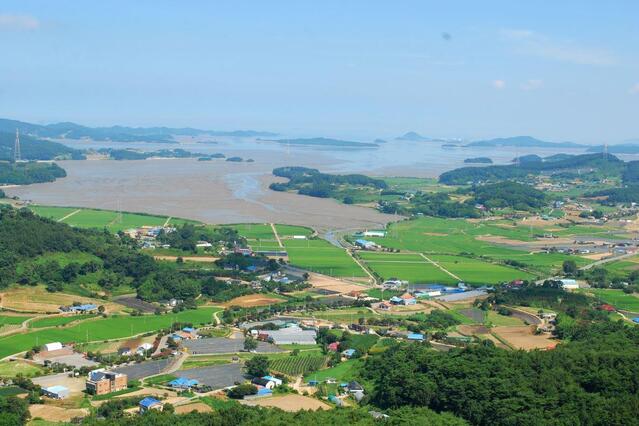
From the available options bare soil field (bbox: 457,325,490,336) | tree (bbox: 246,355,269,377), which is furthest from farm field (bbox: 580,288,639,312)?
tree (bbox: 246,355,269,377)

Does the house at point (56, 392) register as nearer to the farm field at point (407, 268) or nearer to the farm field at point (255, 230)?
the farm field at point (407, 268)

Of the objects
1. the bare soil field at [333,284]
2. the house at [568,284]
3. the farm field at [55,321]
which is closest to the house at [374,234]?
the bare soil field at [333,284]

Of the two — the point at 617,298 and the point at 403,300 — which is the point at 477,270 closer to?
the point at 617,298

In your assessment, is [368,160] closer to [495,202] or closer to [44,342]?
[495,202]

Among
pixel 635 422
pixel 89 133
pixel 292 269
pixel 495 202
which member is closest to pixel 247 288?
pixel 292 269

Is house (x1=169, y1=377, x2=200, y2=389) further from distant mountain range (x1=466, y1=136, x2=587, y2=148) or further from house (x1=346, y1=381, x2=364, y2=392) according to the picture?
distant mountain range (x1=466, y1=136, x2=587, y2=148)

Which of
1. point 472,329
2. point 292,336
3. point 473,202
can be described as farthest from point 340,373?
point 473,202
